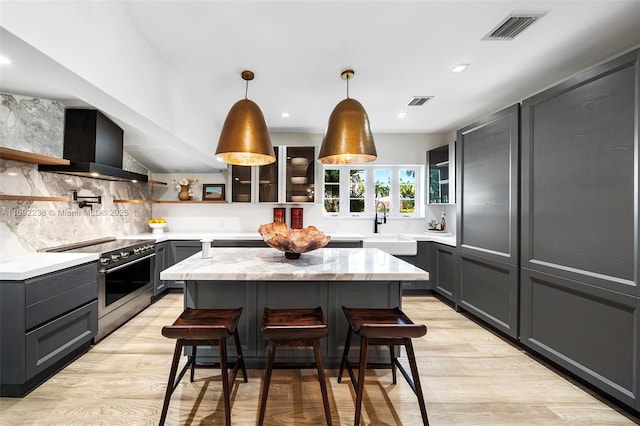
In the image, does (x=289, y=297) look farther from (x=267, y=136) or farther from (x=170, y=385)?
(x=267, y=136)

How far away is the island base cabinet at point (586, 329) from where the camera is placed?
5.82 feet

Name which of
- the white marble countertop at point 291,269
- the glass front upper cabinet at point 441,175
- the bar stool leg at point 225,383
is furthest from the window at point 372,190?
the bar stool leg at point 225,383

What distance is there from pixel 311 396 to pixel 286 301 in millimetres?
657

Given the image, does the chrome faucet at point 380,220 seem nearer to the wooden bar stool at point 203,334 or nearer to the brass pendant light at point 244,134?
the brass pendant light at point 244,134

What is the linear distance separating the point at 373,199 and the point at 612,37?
3283 mm

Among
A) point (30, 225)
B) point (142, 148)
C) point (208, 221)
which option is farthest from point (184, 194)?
point (30, 225)

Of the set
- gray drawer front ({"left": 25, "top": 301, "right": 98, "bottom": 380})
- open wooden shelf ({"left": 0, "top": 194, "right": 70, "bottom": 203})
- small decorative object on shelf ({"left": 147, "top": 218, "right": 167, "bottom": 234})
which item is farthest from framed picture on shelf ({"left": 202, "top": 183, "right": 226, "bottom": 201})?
gray drawer front ({"left": 25, "top": 301, "right": 98, "bottom": 380})

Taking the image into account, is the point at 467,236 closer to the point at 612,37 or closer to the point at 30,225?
the point at 612,37

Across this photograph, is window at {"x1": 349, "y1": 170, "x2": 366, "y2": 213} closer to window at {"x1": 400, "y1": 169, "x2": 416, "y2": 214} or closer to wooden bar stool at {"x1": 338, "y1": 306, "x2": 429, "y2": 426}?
window at {"x1": 400, "y1": 169, "x2": 416, "y2": 214}

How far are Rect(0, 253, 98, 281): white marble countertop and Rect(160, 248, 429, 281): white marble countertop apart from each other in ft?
3.10

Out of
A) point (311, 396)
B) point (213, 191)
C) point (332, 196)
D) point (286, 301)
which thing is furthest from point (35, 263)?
point (332, 196)

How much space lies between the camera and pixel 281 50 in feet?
7.61

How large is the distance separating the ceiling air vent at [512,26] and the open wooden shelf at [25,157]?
3608mm

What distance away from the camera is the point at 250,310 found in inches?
88.0
